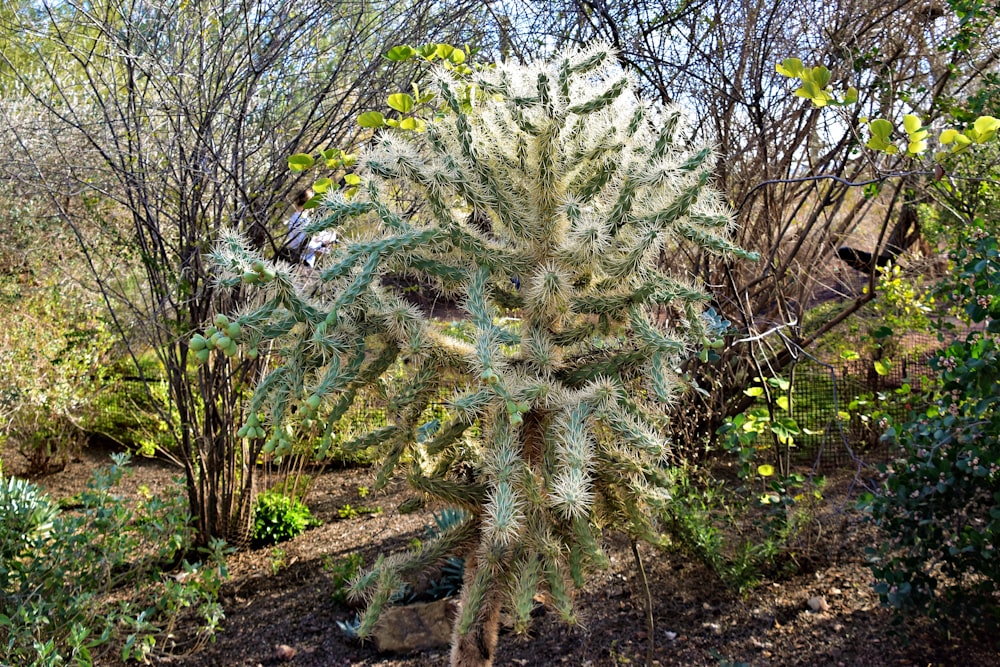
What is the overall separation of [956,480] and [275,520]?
3.83 m

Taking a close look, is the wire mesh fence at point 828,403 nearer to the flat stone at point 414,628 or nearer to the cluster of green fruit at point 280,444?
the flat stone at point 414,628

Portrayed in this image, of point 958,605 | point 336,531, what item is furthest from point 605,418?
point 336,531

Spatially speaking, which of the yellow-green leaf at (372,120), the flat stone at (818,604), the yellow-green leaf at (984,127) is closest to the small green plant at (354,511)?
the flat stone at (818,604)

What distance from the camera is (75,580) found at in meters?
3.29

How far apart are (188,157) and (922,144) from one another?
135 inches

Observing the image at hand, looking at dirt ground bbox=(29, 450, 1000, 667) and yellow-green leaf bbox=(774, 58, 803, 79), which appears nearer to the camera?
yellow-green leaf bbox=(774, 58, 803, 79)

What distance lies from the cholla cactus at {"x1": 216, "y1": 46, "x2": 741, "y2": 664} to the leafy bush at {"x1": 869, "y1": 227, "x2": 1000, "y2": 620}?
1274mm

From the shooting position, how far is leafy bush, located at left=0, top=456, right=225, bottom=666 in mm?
2922

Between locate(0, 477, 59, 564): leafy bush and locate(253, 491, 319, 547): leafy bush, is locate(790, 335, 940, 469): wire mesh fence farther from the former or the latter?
locate(0, 477, 59, 564): leafy bush

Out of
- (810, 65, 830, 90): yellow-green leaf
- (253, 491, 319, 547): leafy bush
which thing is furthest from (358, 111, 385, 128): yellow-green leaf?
(253, 491, 319, 547): leafy bush

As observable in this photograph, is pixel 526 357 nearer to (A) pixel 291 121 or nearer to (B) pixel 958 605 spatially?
(B) pixel 958 605

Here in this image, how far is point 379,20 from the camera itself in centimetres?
414

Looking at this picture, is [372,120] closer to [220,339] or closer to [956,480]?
[220,339]

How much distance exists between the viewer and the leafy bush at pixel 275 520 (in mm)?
4852
